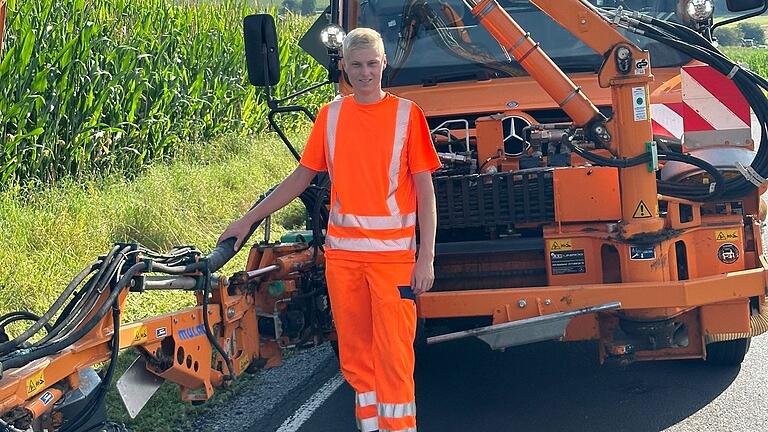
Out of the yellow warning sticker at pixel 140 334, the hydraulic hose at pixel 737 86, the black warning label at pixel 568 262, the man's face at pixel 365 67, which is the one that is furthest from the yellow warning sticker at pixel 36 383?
the hydraulic hose at pixel 737 86

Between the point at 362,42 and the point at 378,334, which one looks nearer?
the point at 362,42

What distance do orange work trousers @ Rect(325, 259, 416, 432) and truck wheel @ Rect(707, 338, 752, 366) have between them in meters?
2.32

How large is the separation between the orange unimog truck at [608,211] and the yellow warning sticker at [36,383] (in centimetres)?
200

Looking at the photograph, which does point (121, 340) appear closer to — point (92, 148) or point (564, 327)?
point (564, 327)

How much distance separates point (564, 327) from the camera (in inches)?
213

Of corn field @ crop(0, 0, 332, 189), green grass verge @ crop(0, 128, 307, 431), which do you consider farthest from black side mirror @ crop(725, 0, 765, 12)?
corn field @ crop(0, 0, 332, 189)

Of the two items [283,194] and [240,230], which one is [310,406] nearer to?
[240,230]

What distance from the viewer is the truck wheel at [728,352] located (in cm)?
642

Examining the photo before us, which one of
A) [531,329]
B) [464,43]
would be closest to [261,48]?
[464,43]

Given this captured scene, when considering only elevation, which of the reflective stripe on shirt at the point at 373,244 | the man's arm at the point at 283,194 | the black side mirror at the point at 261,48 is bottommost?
the reflective stripe on shirt at the point at 373,244

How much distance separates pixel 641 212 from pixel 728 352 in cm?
147

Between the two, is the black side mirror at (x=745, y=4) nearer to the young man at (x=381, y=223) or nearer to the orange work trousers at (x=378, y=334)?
the young man at (x=381, y=223)

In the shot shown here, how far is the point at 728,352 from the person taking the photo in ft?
21.3

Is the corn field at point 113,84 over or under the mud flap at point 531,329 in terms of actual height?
over
